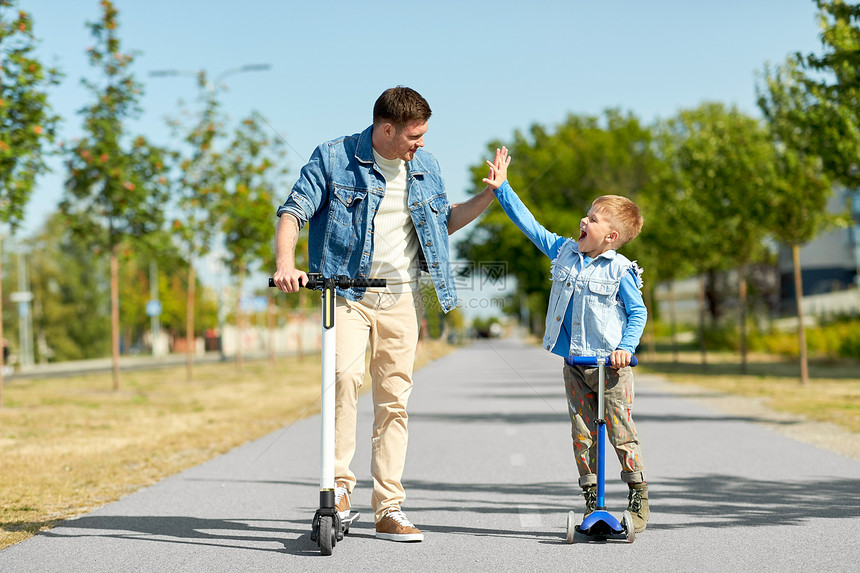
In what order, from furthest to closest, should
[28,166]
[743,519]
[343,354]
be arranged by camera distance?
[28,166]
[743,519]
[343,354]

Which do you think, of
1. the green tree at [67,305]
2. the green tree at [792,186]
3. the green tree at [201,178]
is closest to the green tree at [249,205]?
the green tree at [201,178]

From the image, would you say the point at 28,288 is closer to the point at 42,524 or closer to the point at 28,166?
the point at 28,166

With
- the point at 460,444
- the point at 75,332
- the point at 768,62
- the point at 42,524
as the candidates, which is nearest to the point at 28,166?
the point at 460,444

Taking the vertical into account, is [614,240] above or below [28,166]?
below

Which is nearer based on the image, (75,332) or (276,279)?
(276,279)

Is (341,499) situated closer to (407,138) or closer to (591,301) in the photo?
(591,301)

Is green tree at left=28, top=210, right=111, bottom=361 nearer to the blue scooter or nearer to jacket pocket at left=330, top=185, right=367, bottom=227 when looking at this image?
jacket pocket at left=330, top=185, right=367, bottom=227

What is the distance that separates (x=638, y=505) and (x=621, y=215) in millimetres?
1515

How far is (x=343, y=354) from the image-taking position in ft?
16.9

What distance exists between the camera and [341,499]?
17.0 feet

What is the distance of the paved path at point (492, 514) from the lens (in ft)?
15.6

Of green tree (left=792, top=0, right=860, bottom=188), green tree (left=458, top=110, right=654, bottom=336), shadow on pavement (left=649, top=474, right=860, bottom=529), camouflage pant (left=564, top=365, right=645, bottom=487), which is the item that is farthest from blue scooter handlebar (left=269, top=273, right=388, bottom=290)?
green tree (left=458, top=110, right=654, bottom=336)

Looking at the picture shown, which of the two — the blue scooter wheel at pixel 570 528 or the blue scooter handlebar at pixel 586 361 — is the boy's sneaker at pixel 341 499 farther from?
the blue scooter handlebar at pixel 586 361

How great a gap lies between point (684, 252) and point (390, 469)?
23528mm
